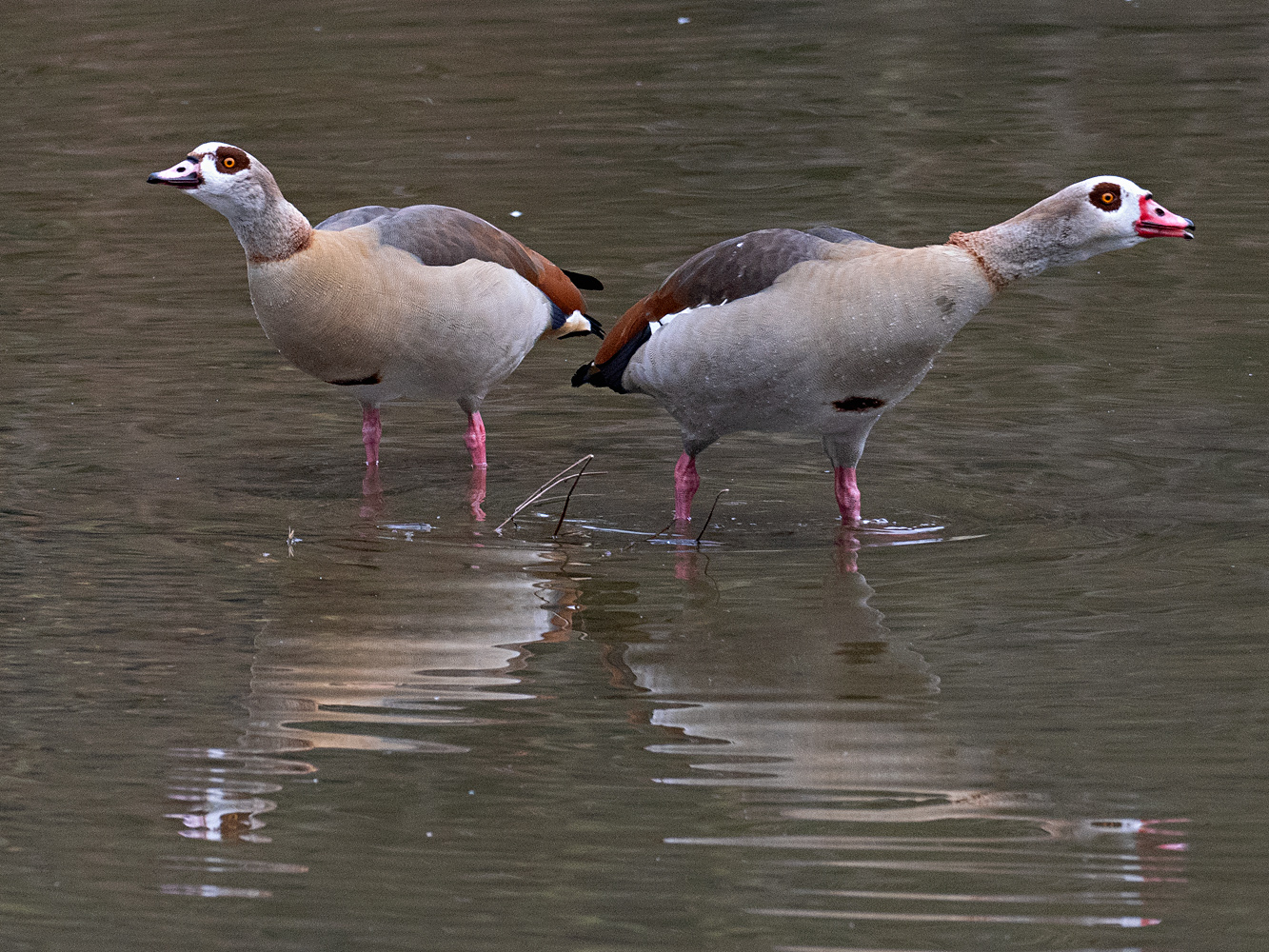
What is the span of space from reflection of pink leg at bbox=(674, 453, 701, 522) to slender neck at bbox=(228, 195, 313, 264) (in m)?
1.80

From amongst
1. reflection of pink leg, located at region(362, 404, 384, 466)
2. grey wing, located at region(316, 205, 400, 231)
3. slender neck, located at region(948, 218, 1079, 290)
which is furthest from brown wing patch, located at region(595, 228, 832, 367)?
reflection of pink leg, located at region(362, 404, 384, 466)

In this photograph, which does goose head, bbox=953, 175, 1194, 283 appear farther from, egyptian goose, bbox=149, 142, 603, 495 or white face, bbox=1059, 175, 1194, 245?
egyptian goose, bbox=149, 142, 603, 495

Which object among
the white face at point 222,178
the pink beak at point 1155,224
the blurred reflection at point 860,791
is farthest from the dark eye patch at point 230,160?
the pink beak at point 1155,224

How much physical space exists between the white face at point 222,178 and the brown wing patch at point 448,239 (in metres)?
0.80

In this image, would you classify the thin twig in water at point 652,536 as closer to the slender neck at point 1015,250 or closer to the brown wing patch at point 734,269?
the brown wing patch at point 734,269

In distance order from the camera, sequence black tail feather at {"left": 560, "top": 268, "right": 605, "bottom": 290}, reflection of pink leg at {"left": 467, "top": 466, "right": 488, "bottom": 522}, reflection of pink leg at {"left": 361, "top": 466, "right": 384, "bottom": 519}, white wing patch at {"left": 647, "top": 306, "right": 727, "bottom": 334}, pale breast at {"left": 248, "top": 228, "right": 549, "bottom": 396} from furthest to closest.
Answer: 1. black tail feather at {"left": 560, "top": 268, "right": 605, "bottom": 290}
2. reflection of pink leg at {"left": 361, "top": 466, "right": 384, "bottom": 519}
3. reflection of pink leg at {"left": 467, "top": 466, "right": 488, "bottom": 522}
4. pale breast at {"left": 248, "top": 228, "right": 549, "bottom": 396}
5. white wing patch at {"left": 647, "top": 306, "right": 727, "bottom": 334}

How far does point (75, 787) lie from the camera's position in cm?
569

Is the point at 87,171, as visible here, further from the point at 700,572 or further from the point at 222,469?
the point at 700,572

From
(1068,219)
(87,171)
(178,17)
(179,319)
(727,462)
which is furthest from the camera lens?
(178,17)

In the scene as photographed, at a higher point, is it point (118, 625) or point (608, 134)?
point (608, 134)

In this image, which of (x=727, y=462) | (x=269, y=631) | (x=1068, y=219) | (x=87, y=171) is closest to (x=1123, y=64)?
(x=87, y=171)

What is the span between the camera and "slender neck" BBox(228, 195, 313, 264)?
786 cm

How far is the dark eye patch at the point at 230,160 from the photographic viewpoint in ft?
25.3

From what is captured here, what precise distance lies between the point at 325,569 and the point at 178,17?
1577 cm
